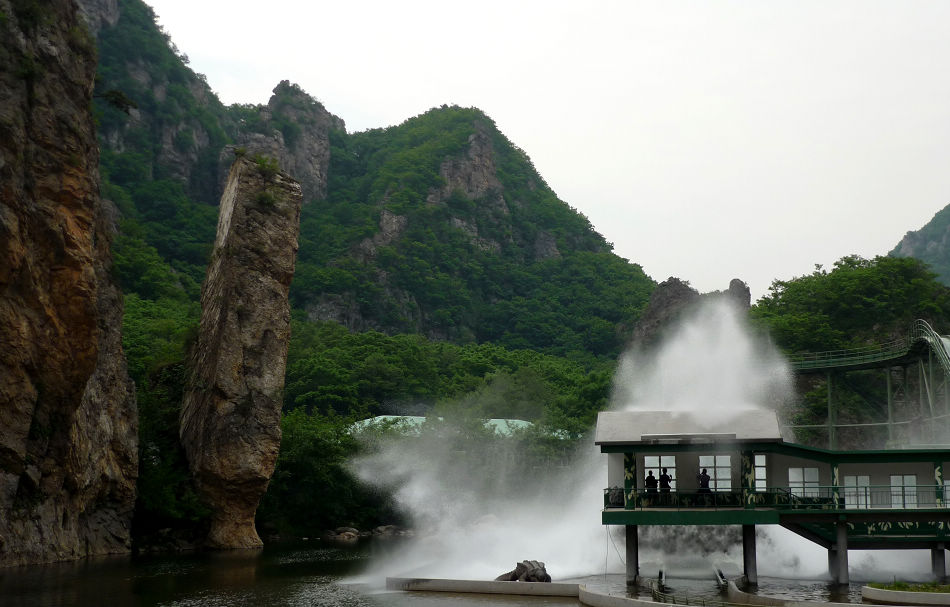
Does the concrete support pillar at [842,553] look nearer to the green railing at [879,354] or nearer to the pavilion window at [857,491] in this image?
the pavilion window at [857,491]

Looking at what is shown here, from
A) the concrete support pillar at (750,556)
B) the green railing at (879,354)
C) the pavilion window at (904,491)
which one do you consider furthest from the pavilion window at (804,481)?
the green railing at (879,354)

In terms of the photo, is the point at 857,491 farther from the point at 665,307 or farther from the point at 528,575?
the point at 665,307

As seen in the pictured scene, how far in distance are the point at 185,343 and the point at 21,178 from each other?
97.5 feet

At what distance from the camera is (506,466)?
9012 centimetres

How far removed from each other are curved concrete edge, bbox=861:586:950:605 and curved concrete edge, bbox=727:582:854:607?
2426mm

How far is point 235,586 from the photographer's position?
127ft

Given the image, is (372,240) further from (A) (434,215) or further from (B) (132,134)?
(B) (132,134)

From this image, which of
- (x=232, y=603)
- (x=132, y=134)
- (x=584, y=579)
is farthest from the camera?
(x=132, y=134)

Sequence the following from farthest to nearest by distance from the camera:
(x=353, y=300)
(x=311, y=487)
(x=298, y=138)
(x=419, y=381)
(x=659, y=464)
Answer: (x=298, y=138) → (x=353, y=300) → (x=419, y=381) → (x=311, y=487) → (x=659, y=464)

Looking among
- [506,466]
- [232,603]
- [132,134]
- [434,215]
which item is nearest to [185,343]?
[506,466]

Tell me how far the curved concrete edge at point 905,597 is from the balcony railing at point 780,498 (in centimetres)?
453

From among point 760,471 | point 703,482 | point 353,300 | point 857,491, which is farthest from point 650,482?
point 353,300

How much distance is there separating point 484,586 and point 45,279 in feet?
82.8

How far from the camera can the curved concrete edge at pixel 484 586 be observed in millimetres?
33406
